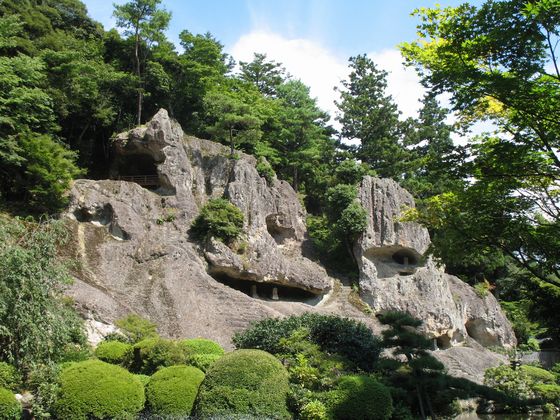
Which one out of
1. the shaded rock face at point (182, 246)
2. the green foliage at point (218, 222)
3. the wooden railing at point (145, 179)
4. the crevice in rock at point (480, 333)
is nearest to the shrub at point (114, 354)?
the shaded rock face at point (182, 246)

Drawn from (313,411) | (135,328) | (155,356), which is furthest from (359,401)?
(135,328)

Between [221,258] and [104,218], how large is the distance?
19.0ft

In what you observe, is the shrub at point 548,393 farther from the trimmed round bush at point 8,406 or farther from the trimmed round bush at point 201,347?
the trimmed round bush at point 8,406

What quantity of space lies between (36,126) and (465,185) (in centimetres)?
2115

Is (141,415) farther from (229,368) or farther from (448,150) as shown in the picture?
(448,150)

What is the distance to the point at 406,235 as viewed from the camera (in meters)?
33.0

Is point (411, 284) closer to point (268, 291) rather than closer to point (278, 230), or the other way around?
point (278, 230)

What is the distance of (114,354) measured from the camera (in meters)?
15.2

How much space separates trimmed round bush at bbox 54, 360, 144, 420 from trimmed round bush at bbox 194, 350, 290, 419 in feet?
4.83

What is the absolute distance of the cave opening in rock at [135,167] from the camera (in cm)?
3015

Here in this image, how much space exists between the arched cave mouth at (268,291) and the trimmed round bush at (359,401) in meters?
14.8

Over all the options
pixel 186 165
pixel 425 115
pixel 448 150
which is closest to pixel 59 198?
pixel 186 165

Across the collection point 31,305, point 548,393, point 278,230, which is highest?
point 278,230

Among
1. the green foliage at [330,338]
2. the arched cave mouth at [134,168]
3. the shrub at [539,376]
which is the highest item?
the arched cave mouth at [134,168]
